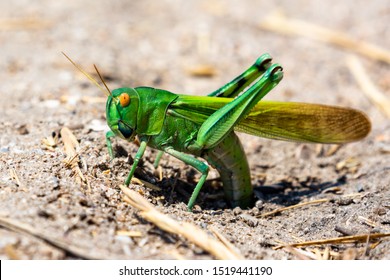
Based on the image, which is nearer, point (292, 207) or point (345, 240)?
point (345, 240)

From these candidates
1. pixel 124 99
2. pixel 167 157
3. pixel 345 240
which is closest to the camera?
pixel 345 240

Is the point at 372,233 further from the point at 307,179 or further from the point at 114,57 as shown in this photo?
the point at 114,57

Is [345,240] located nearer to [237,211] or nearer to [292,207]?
[292,207]

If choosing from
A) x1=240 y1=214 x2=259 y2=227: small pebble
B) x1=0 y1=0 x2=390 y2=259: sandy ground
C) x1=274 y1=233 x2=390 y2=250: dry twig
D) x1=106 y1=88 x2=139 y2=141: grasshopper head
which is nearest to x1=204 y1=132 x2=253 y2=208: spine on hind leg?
x1=0 y1=0 x2=390 y2=259: sandy ground

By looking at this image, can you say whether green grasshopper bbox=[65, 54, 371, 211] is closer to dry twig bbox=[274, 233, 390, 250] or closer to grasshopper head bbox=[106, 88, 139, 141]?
grasshopper head bbox=[106, 88, 139, 141]

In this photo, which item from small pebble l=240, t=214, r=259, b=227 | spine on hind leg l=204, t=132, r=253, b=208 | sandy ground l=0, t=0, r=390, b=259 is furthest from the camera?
spine on hind leg l=204, t=132, r=253, b=208

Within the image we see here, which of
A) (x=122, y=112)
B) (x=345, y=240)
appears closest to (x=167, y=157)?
(x=122, y=112)

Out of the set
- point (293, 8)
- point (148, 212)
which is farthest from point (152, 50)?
point (148, 212)
